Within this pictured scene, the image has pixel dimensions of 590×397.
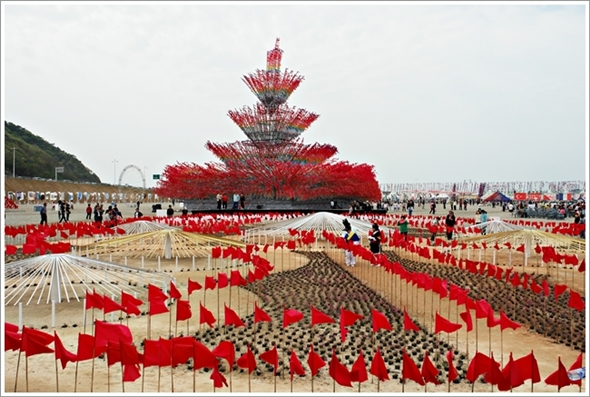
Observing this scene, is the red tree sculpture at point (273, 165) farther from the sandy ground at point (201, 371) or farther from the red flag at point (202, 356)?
the red flag at point (202, 356)

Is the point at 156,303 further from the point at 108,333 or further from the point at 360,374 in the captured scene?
the point at 360,374

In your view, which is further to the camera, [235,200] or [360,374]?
[235,200]

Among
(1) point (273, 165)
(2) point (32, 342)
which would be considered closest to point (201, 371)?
(2) point (32, 342)

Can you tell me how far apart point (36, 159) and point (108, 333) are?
436 ft

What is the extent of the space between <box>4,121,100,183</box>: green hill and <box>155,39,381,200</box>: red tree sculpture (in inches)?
2759

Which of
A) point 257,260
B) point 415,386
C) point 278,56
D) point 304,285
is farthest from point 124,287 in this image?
point 278,56

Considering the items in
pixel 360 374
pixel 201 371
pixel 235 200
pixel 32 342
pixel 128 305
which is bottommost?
pixel 201 371

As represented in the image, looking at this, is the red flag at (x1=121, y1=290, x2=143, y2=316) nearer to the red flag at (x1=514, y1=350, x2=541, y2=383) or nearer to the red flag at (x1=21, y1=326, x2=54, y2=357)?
the red flag at (x1=21, y1=326, x2=54, y2=357)

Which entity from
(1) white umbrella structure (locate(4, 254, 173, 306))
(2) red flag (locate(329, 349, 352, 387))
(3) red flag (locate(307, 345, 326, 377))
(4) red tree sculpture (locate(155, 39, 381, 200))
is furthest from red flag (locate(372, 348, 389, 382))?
(4) red tree sculpture (locate(155, 39, 381, 200))

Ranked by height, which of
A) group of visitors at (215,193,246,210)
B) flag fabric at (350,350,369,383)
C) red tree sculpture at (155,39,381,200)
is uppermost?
red tree sculpture at (155,39,381,200)

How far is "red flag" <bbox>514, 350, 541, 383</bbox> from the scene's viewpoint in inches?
239

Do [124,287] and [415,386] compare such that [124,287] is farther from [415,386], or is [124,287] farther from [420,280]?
[415,386]

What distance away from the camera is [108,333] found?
21.9 ft

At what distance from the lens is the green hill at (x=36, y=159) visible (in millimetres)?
114812
